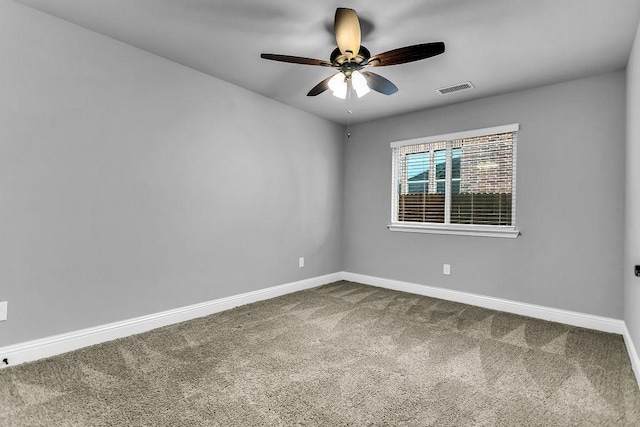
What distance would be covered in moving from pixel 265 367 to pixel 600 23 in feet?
10.8

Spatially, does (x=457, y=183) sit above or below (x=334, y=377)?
above

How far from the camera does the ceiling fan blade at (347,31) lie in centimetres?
190

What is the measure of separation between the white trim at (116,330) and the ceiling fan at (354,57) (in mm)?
2294

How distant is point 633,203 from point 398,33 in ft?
7.00

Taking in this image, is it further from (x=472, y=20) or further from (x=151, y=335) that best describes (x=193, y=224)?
(x=472, y=20)

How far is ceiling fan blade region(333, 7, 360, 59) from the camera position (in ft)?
6.24

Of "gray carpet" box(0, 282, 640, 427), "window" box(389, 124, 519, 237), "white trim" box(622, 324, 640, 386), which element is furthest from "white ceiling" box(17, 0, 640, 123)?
"gray carpet" box(0, 282, 640, 427)

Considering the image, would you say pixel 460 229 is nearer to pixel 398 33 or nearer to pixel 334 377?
pixel 398 33

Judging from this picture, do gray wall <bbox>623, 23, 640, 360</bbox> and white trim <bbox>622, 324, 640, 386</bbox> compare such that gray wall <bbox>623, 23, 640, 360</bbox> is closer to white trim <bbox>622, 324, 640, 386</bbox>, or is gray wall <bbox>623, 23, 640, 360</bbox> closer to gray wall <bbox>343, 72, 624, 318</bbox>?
white trim <bbox>622, 324, 640, 386</bbox>

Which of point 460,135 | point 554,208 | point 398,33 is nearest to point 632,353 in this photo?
point 554,208

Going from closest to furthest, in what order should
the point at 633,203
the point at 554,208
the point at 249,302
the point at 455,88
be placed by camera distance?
the point at 633,203 < the point at 554,208 < the point at 455,88 < the point at 249,302

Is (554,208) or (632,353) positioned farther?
(554,208)

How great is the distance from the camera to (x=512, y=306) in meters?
3.44

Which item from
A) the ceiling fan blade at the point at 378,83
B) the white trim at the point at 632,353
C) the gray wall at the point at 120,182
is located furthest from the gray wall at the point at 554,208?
the gray wall at the point at 120,182
